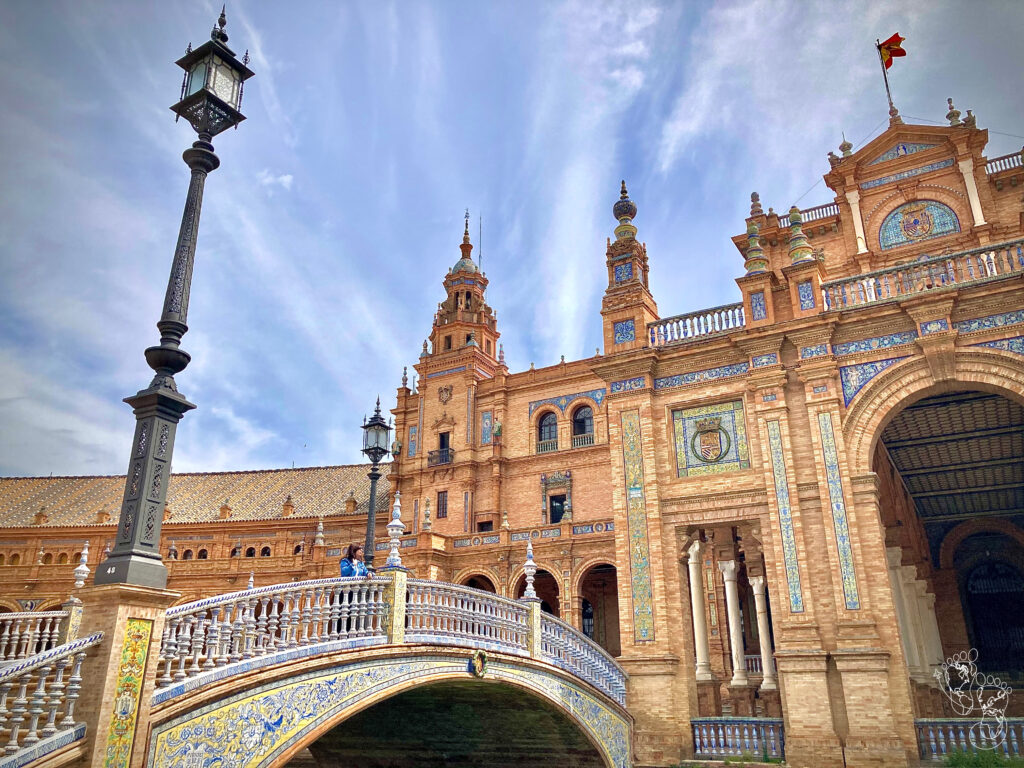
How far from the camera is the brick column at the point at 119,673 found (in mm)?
6180

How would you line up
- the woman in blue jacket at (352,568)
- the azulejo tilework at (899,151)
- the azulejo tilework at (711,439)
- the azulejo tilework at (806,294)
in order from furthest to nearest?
the azulejo tilework at (899,151) < the azulejo tilework at (806,294) < the azulejo tilework at (711,439) < the woman in blue jacket at (352,568)

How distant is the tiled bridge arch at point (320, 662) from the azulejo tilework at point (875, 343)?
7.73 metres

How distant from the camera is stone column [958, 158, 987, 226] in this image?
70.4 ft

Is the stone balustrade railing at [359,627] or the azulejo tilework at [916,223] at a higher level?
the azulejo tilework at [916,223]

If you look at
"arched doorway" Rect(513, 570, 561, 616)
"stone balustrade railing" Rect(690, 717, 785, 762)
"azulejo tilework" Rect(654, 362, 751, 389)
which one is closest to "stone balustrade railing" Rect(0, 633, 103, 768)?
"stone balustrade railing" Rect(690, 717, 785, 762)

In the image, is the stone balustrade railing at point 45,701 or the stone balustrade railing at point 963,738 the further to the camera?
the stone balustrade railing at point 963,738

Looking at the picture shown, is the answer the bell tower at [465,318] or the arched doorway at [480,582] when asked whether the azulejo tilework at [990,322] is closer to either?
the arched doorway at [480,582]

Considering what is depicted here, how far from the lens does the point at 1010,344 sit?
14.6 m

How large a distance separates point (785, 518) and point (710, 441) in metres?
2.22

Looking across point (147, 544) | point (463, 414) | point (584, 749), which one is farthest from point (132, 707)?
point (463, 414)

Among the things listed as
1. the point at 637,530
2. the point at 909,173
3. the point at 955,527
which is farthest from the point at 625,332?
the point at 955,527

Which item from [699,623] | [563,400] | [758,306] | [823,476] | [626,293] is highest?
[563,400]

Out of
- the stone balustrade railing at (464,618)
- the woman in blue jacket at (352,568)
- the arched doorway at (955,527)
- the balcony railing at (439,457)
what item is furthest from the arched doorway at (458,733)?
the balcony railing at (439,457)

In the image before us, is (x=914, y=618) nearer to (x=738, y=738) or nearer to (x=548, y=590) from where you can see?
(x=738, y=738)
